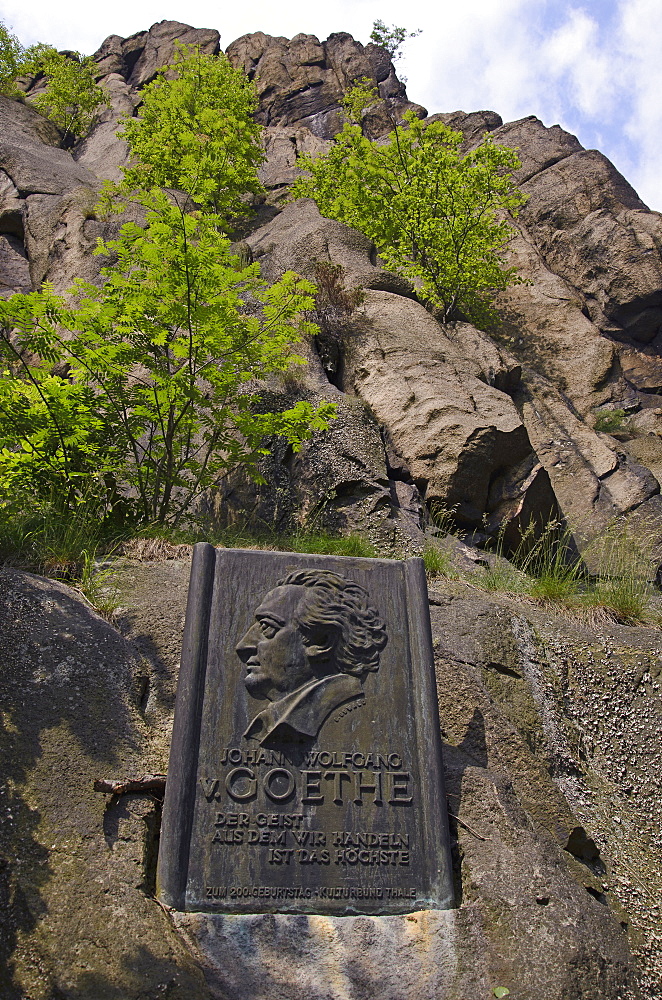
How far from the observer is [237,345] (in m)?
7.89

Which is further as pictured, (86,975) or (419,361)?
(419,361)

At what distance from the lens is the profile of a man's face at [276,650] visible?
450 centimetres

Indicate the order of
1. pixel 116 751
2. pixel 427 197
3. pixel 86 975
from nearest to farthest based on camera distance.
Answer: pixel 86 975 < pixel 116 751 < pixel 427 197

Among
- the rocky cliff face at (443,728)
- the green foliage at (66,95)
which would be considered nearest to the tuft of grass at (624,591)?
the rocky cliff face at (443,728)

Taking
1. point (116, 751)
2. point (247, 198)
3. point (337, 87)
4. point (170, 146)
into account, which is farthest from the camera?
point (337, 87)

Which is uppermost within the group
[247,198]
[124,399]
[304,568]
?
[247,198]

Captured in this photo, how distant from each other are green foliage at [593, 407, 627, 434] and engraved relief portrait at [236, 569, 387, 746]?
35.6 feet

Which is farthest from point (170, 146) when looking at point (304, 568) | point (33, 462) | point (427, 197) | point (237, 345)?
point (304, 568)

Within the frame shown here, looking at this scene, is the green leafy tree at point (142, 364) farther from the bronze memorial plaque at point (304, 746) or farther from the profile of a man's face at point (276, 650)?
the profile of a man's face at point (276, 650)

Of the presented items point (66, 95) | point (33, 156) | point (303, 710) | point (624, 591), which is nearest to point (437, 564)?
point (624, 591)

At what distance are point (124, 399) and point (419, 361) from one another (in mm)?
4839

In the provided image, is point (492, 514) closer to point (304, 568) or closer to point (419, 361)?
point (419, 361)

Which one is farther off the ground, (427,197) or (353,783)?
(427,197)

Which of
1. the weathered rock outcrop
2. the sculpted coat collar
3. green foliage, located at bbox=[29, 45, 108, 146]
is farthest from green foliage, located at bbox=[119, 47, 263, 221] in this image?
the sculpted coat collar
